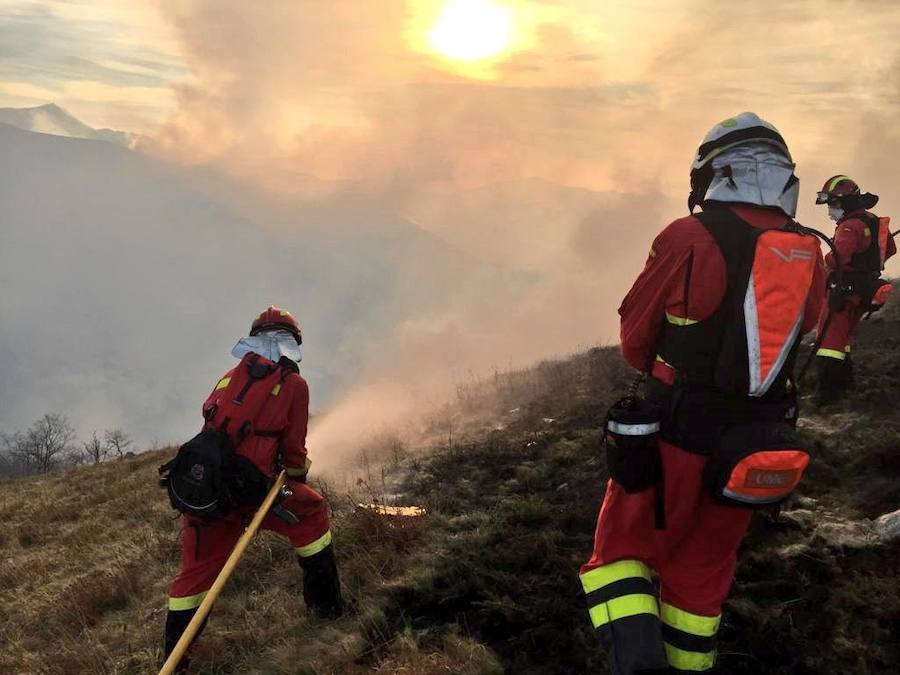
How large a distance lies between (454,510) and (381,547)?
3.72 ft

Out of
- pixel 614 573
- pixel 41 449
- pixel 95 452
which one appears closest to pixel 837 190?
pixel 614 573

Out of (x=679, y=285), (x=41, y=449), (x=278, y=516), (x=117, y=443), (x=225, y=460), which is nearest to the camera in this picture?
(x=679, y=285)

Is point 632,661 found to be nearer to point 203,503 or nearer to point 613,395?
point 203,503

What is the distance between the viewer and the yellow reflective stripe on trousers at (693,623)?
2562mm

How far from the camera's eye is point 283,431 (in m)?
4.39

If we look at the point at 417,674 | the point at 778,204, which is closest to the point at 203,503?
the point at 417,674

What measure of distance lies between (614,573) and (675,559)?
1.04 feet

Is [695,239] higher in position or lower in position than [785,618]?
higher

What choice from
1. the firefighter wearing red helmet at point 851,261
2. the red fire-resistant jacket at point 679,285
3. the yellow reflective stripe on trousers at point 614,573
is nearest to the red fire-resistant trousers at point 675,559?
the yellow reflective stripe on trousers at point 614,573

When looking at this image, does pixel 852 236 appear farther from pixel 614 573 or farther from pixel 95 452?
pixel 95 452

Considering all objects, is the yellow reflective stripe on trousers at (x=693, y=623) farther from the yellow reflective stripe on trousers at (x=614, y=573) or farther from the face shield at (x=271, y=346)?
the face shield at (x=271, y=346)

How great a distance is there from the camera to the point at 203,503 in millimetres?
3865

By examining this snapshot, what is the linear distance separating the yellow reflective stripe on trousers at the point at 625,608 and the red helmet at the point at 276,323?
308 centimetres

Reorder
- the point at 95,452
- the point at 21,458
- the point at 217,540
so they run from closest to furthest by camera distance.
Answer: the point at 217,540 < the point at 95,452 < the point at 21,458
